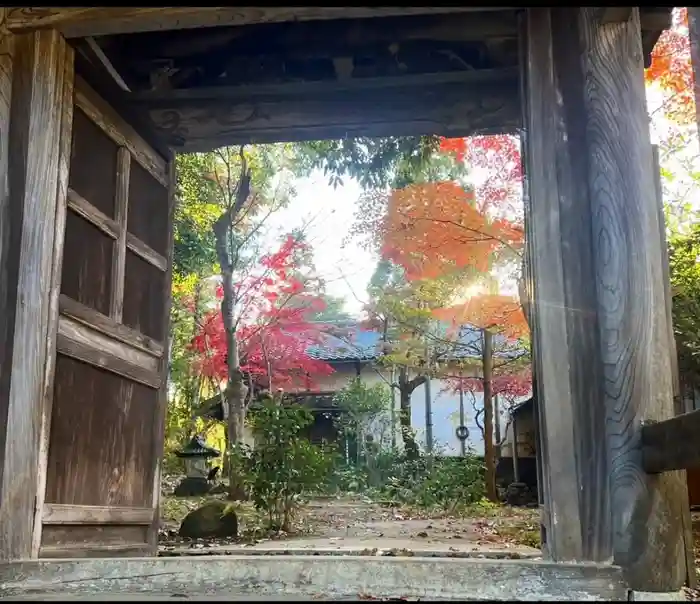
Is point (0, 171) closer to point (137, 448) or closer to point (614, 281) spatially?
point (137, 448)

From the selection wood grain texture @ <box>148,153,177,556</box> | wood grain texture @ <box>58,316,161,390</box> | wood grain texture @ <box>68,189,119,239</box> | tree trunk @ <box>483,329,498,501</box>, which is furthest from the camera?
tree trunk @ <box>483,329,498,501</box>

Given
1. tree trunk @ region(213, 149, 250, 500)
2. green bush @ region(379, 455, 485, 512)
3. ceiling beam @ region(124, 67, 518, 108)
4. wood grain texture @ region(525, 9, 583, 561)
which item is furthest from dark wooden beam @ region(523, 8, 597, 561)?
tree trunk @ region(213, 149, 250, 500)

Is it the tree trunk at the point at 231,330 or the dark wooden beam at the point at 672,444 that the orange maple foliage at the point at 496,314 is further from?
the dark wooden beam at the point at 672,444

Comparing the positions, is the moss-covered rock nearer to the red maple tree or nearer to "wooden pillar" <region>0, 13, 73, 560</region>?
"wooden pillar" <region>0, 13, 73, 560</region>

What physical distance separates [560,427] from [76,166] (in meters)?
2.43

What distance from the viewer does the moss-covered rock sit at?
23.0ft

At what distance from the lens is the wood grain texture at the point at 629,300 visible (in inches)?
94.9

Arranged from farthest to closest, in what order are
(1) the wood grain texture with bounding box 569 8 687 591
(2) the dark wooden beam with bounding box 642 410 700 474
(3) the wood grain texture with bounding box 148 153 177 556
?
1. (3) the wood grain texture with bounding box 148 153 177 556
2. (1) the wood grain texture with bounding box 569 8 687 591
3. (2) the dark wooden beam with bounding box 642 410 700 474

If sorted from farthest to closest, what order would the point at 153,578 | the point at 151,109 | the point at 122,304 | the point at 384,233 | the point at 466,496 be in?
the point at 384,233 < the point at 466,496 < the point at 151,109 < the point at 122,304 < the point at 153,578

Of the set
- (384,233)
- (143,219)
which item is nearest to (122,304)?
(143,219)

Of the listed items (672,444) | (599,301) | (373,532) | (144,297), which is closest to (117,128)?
(144,297)

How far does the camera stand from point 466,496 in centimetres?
1059

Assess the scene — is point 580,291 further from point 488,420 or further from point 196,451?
point 196,451

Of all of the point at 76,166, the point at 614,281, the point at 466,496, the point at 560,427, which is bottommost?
the point at 466,496
